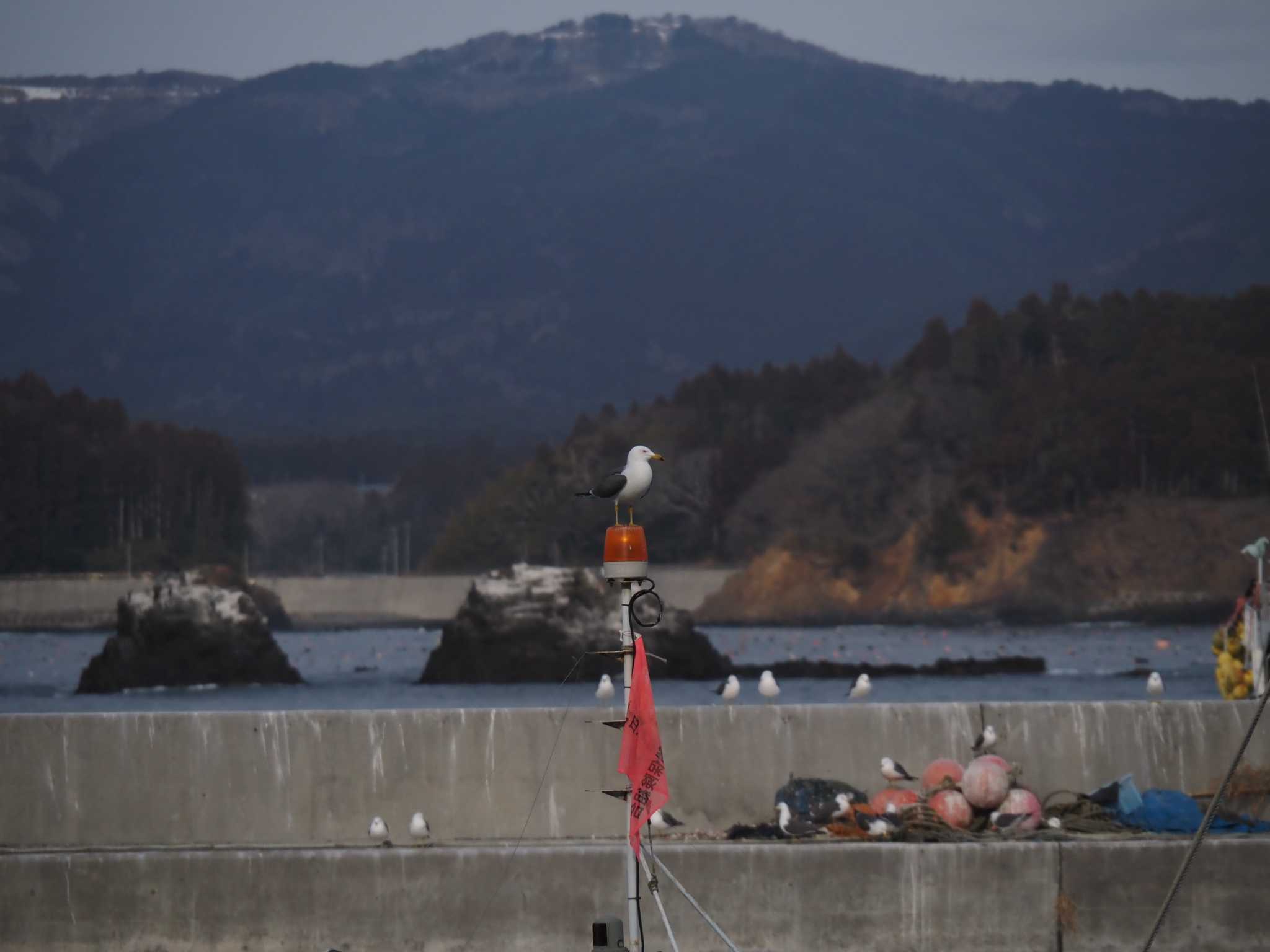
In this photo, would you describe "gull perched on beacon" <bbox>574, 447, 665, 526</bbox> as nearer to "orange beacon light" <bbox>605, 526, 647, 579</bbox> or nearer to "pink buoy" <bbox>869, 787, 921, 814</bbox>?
"orange beacon light" <bbox>605, 526, 647, 579</bbox>

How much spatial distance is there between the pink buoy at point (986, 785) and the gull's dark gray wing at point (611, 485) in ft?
15.5

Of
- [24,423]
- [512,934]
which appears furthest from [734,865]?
[24,423]

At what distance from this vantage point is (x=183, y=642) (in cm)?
6241

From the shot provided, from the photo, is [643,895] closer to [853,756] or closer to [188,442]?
[853,756]

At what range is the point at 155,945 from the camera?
12367mm

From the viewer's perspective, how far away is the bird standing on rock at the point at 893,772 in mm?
13789

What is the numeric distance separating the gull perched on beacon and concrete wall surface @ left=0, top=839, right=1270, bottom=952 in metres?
3.44

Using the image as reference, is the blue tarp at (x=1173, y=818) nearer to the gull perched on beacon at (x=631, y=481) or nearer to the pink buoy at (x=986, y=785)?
the pink buoy at (x=986, y=785)

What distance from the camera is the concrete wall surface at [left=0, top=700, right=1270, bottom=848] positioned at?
546 inches

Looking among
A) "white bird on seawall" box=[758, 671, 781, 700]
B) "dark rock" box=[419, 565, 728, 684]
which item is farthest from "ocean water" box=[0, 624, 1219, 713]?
"white bird on seawall" box=[758, 671, 781, 700]

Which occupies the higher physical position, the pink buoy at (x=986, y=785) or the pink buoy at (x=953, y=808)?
the pink buoy at (x=986, y=785)

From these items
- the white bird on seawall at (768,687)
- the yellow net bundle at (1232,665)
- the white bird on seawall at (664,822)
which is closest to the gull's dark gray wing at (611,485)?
the white bird on seawall at (664,822)

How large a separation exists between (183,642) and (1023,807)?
171 feet

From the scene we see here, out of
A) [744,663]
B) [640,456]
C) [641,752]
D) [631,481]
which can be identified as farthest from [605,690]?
[744,663]
